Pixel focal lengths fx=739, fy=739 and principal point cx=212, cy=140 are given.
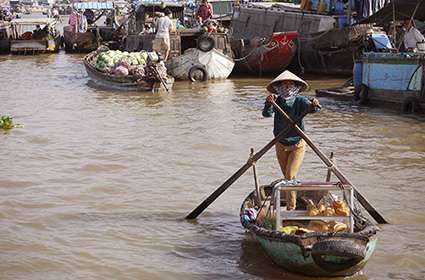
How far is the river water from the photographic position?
6367 millimetres

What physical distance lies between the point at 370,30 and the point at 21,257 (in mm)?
15082

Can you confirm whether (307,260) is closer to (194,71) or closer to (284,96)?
(284,96)

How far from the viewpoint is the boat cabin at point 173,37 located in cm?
2050

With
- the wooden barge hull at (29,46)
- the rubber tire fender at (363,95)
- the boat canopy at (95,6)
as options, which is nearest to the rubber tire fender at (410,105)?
the rubber tire fender at (363,95)

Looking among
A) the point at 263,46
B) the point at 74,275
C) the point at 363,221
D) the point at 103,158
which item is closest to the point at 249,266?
the point at 363,221

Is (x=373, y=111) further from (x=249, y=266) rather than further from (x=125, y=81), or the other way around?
(x=249, y=266)

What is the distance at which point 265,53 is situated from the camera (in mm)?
21734

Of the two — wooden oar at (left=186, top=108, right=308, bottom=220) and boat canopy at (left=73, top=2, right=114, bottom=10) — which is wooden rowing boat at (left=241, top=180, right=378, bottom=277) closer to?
wooden oar at (left=186, top=108, right=308, bottom=220)

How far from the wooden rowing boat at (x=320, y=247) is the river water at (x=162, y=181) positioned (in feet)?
0.88

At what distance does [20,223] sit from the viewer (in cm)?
752

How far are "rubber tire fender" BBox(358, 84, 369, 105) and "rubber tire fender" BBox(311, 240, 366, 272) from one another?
1047cm

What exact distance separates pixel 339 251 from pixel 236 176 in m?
1.79

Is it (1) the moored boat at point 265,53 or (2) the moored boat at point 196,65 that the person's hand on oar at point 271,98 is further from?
(1) the moored boat at point 265,53

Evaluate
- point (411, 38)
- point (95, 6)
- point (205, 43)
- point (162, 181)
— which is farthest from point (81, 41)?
point (162, 181)
